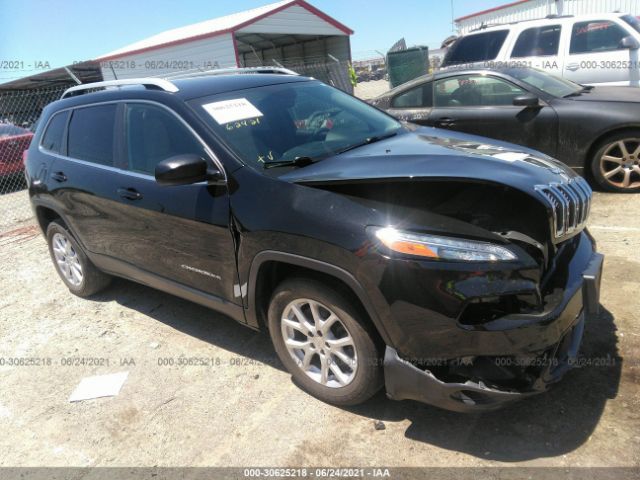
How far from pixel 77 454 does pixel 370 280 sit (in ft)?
6.32

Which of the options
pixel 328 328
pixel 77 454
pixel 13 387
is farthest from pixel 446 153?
pixel 13 387

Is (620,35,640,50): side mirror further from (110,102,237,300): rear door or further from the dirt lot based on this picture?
(110,102,237,300): rear door

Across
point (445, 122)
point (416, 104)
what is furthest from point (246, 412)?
point (416, 104)

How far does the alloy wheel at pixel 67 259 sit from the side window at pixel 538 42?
7.26 m

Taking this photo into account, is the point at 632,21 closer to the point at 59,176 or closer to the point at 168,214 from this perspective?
the point at 168,214

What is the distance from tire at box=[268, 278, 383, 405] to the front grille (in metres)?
1.02

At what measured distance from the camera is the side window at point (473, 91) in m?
6.04

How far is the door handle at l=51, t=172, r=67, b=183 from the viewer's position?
414 centimetres

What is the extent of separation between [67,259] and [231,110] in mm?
2616

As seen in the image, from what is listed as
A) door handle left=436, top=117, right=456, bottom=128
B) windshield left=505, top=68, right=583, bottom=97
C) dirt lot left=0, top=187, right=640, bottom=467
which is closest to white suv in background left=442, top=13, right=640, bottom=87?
windshield left=505, top=68, right=583, bottom=97

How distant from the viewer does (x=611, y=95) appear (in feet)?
18.7

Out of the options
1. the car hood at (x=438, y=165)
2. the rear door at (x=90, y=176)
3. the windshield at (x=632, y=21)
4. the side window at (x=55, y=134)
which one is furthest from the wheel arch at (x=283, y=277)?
the windshield at (x=632, y=21)

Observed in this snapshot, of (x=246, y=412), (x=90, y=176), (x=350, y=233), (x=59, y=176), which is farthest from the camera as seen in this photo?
(x=59, y=176)

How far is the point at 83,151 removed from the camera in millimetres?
3992
